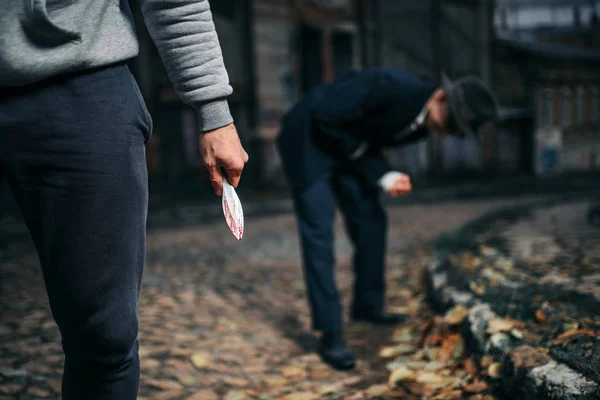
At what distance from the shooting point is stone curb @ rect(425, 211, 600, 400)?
1874 millimetres

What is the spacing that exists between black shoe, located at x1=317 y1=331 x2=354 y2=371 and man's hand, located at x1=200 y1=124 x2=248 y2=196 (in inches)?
67.8

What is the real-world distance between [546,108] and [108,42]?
55.6 ft

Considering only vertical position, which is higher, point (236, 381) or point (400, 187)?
point (400, 187)

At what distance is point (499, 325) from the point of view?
2568mm

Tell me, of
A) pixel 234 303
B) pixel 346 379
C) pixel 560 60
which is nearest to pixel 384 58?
pixel 560 60

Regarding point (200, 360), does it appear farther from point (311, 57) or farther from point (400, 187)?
point (311, 57)

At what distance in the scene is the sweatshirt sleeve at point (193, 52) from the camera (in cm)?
136

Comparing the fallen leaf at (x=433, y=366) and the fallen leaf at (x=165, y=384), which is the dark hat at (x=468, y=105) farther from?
the fallen leaf at (x=165, y=384)

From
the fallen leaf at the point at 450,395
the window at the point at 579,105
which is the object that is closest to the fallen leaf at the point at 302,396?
the fallen leaf at the point at 450,395

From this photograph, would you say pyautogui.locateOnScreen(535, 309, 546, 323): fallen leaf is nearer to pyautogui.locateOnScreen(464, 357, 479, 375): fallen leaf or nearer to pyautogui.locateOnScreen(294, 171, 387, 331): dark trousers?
pyautogui.locateOnScreen(464, 357, 479, 375): fallen leaf

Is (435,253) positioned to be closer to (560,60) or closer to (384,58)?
(384,58)

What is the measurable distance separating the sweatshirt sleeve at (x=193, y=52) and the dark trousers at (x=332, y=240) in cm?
168

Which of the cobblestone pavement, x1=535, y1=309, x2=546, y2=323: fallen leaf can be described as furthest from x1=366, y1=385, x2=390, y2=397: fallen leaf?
x1=535, y1=309, x2=546, y2=323: fallen leaf

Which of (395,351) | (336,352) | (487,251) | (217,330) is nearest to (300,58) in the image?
(487,251)
